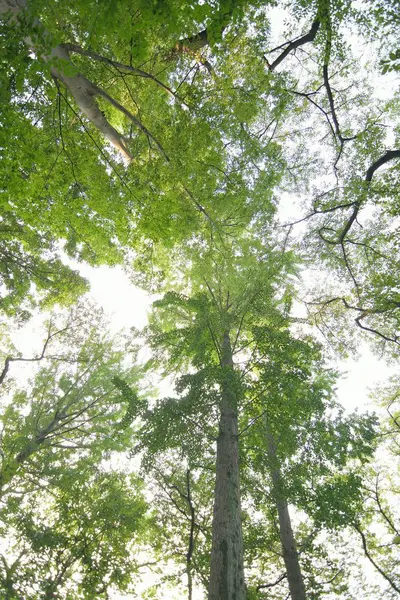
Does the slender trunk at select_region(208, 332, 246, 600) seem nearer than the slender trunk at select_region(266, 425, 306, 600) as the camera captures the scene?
Yes

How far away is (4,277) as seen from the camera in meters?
7.60

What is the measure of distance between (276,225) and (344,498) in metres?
6.08

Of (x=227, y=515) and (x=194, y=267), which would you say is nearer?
(x=227, y=515)

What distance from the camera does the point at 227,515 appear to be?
4.78m

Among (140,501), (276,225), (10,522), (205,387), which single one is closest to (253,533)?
(140,501)

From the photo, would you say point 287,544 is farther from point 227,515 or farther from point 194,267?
point 194,267

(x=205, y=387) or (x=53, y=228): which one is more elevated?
(x=53, y=228)

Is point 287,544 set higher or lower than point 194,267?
lower

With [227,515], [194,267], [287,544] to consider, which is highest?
[194,267]

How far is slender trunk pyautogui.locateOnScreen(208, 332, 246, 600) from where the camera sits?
4078mm

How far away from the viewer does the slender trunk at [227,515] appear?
4.08 meters

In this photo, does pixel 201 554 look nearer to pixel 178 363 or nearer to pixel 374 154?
pixel 178 363

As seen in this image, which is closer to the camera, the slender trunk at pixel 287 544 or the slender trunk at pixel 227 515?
the slender trunk at pixel 227 515

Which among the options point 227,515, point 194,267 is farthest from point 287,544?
point 194,267
